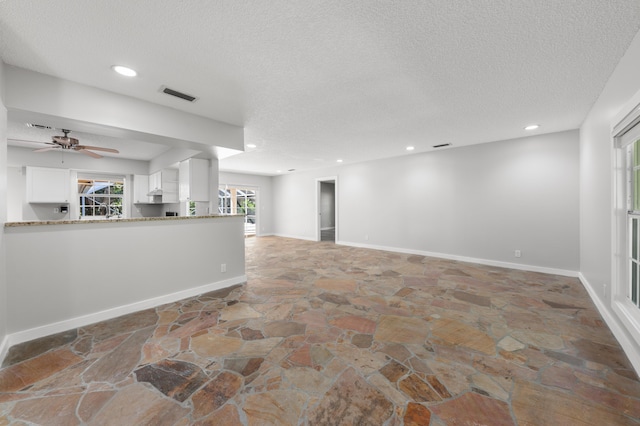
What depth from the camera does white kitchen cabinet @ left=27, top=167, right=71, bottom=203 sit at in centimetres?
473

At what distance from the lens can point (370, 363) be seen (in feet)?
6.15

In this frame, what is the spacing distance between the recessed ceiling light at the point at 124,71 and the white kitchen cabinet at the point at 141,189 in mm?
4534

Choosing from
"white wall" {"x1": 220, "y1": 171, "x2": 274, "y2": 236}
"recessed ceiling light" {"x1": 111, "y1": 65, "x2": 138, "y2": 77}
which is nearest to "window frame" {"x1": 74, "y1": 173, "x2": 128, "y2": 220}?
"white wall" {"x1": 220, "y1": 171, "x2": 274, "y2": 236}

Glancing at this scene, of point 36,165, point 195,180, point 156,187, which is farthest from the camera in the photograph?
point 156,187

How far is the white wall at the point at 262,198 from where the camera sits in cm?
897

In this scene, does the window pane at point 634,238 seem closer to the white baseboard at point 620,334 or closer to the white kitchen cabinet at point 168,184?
the white baseboard at point 620,334

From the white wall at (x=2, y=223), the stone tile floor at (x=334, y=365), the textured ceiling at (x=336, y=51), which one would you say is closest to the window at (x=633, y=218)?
the stone tile floor at (x=334, y=365)

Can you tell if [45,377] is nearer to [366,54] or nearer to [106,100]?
[106,100]

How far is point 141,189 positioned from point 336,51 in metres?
6.10

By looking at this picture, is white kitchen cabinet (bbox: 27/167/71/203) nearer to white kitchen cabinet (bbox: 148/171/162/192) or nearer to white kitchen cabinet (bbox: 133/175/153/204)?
white kitchen cabinet (bbox: 133/175/153/204)

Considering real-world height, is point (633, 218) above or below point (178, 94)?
below

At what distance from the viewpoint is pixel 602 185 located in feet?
8.86

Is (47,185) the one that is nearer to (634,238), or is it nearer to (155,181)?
(155,181)

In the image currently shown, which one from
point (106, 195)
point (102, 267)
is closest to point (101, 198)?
point (106, 195)
